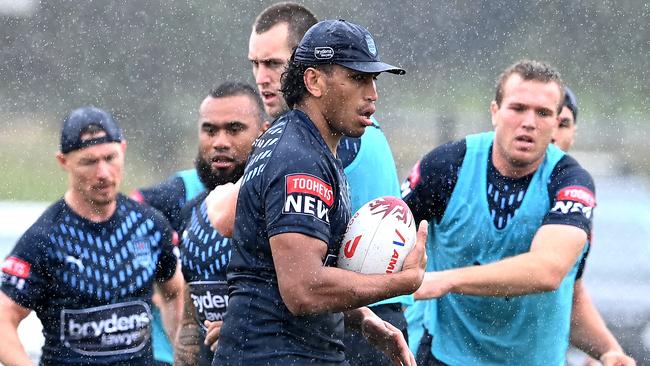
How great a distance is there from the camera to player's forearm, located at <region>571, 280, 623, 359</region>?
598cm

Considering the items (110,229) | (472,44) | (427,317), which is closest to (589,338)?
(427,317)

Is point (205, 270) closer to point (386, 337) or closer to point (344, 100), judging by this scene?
point (386, 337)

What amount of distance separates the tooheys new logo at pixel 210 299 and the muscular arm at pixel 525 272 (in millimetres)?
931

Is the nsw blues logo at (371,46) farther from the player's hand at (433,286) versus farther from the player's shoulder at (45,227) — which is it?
the player's shoulder at (45,227)

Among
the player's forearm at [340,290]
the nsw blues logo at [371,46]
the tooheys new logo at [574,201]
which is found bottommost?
the player's forearm at [340,290]

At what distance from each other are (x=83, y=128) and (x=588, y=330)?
2.78m

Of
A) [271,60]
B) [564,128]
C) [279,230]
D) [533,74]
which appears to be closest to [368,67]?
[279,230]

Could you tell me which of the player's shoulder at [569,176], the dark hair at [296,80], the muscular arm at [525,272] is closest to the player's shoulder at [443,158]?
the player's shoulder at [569,176]

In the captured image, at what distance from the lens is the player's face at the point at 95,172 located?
18.8 feet

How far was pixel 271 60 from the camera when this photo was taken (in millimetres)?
5539

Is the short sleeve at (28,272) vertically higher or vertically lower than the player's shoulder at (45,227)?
lower

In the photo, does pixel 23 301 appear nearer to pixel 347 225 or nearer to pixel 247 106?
pixel 247 106

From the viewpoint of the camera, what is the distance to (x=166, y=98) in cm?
1884

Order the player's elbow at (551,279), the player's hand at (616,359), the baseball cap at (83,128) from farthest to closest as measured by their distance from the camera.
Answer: the baseball cap at (83,128) → the player's hand at (616,359) → the player's elbow at (551,279)
